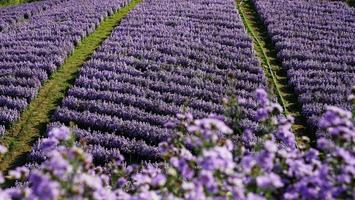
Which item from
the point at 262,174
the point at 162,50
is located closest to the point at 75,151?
the point at 262,174

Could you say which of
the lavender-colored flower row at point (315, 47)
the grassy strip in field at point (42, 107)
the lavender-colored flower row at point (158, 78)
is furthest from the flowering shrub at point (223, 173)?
the lavender-colored flower row at point (315, 47)

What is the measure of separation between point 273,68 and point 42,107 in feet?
26.6

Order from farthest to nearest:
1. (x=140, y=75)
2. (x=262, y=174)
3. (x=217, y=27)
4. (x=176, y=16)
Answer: (x=176, y=16)
(x=217, y=27)
(x=140, y=75)
(x=262, y=174)

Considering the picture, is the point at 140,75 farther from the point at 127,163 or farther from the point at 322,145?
the point at 322,145

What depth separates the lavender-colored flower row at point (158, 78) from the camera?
583 inches

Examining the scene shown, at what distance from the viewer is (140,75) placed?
18.2 m

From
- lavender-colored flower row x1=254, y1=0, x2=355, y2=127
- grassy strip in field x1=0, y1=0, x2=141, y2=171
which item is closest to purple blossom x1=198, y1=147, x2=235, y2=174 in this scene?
grassy strip in field x1=0, y1=0, x2=141, y2=171

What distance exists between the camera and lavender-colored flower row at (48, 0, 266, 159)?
14.8 metres

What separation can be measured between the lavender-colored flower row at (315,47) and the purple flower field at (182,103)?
0.18 ft

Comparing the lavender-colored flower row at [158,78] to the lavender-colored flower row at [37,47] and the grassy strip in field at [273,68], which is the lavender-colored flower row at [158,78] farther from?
the lavender-colored flower row at [37,47]

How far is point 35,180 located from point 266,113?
10.00ft

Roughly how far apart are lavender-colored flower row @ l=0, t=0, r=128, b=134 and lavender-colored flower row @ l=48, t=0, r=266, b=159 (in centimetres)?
135

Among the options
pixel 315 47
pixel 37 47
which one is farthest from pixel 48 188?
pixel 37 47

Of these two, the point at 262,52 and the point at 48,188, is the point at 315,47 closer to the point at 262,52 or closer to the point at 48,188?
the point at 262,52
